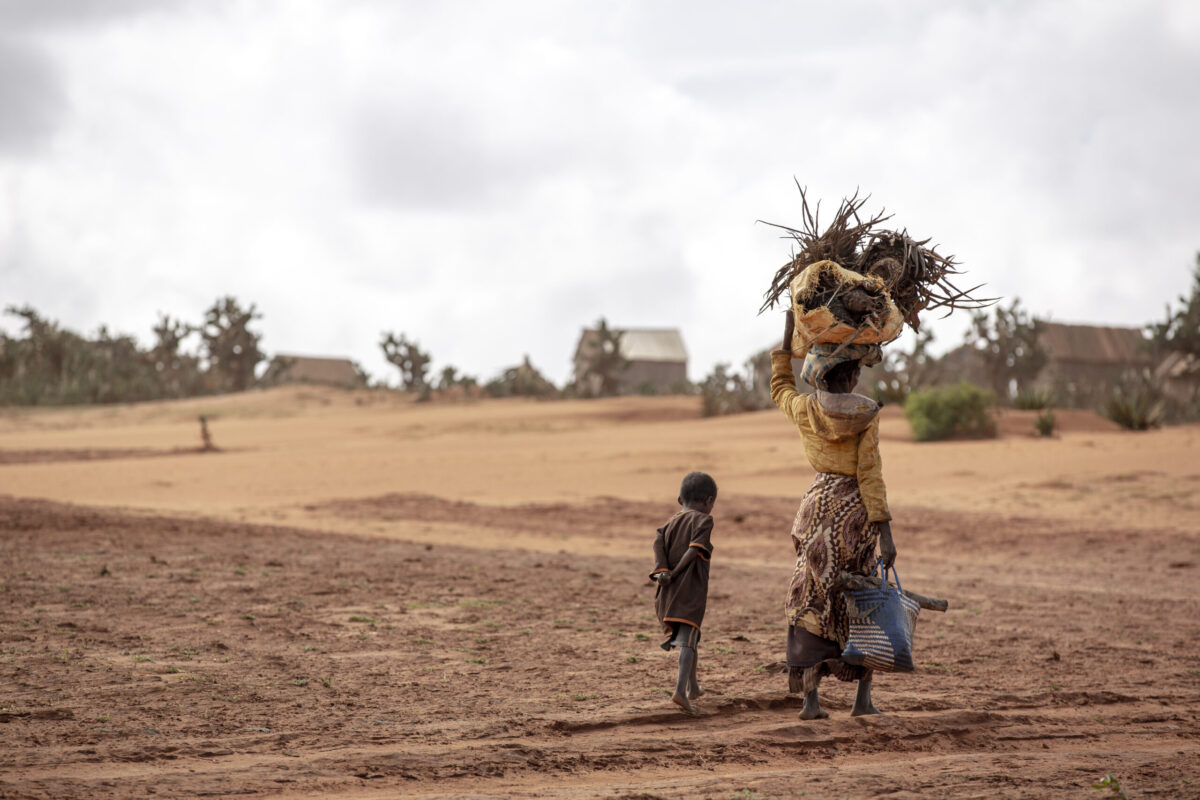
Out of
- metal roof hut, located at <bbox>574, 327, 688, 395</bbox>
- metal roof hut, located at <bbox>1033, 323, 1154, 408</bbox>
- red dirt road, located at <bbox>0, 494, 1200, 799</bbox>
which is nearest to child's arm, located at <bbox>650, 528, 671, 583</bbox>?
red dirt road, located at <bbox>0, 494, 1200, 799</bbox>

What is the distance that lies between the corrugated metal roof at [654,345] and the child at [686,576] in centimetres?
5111

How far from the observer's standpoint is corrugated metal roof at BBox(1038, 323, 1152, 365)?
146ft

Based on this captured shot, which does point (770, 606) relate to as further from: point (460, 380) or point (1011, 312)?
point (460, 380)

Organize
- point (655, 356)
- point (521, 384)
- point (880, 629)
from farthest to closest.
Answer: point (655, 356)
point (521, 384)
point (880, 629)

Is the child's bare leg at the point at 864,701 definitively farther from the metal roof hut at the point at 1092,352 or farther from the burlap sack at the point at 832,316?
the metal roof hut at the point at 1092,352

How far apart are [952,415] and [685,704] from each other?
2084cm

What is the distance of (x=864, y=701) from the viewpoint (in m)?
5.55

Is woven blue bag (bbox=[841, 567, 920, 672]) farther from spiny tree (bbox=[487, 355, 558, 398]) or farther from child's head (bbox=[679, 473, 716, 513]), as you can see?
spiny tree (bbox=[487, 355, 558, 398])

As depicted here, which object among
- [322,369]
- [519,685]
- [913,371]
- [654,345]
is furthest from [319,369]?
[519,685]

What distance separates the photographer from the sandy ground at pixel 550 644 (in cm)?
447

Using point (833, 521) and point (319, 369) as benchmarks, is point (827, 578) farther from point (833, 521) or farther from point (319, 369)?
point (319, 369)

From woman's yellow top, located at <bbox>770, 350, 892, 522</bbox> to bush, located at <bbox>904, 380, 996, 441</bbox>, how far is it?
20188 mm

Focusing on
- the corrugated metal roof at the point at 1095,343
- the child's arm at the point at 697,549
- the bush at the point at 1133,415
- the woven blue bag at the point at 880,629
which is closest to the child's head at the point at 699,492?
the child's arm at the point at 697,549

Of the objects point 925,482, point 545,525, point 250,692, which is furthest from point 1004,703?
point 925,482
